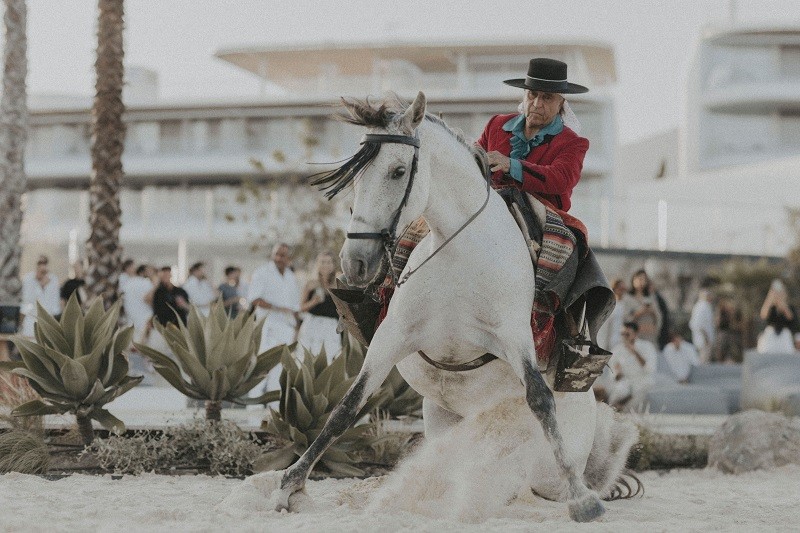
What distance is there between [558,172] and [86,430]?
14.4ft

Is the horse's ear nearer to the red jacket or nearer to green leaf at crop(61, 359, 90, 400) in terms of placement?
the red jacket

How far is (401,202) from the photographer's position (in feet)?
17.0

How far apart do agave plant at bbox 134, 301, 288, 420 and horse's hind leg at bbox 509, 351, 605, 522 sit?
340 cm

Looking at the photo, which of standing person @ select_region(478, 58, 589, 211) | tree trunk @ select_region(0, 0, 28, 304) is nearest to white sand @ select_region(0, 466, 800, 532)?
standing person @ select_region(478, 58, 589, 211)

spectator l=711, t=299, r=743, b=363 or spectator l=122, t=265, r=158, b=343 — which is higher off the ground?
spectator l=122, t=265, r=158, b=343

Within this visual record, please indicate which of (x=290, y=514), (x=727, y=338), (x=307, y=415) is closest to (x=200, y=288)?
(x=727, y=338)

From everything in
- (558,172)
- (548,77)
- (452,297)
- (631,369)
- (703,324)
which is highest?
(548,77)

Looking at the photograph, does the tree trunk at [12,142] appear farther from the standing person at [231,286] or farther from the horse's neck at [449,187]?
the horse's neck at [449,187]

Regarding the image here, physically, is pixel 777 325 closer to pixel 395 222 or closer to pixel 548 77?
pixel 548 77

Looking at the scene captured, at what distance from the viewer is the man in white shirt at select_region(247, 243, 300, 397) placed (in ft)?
41.0

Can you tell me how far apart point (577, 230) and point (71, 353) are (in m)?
4.24

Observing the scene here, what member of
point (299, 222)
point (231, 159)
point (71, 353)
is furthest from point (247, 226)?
point (71, 353)

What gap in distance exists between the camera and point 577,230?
20.4 feet

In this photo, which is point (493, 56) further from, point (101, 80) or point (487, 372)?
point (487, 372)
